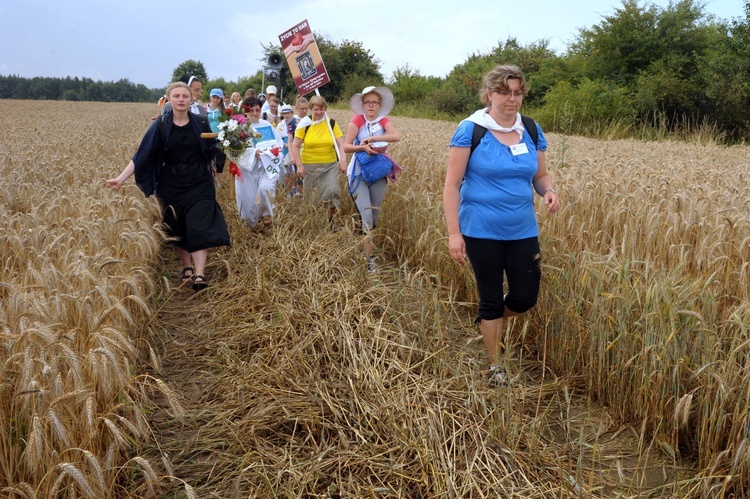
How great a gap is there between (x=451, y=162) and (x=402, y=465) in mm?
1675

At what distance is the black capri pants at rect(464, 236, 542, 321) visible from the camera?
3609 mm

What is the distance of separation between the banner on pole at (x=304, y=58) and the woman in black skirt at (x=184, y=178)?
3550mm

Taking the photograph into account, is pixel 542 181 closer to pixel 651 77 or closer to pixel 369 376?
pixel 369 376

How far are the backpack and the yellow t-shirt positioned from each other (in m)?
3.69

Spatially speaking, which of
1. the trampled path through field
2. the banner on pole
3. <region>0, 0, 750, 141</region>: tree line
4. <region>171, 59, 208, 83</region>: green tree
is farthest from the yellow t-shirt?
<region>171, 59, 208, 83</region>: green tree

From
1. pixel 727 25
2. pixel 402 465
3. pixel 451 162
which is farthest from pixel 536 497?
pixel 727 25

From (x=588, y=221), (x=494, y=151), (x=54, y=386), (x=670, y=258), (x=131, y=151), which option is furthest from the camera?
(x=131, y=151)

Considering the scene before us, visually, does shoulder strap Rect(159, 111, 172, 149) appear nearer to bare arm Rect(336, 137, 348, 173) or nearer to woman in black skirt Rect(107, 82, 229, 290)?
woman in black skirt Rect(107, 82, 229, 290)

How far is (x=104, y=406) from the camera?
282cm

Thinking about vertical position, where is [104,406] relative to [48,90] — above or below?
below

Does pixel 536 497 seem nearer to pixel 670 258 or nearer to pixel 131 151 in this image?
pixel 670 258

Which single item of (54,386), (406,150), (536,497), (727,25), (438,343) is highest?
(727,25)

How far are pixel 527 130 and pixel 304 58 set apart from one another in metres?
6.33

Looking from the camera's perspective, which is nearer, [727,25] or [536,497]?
[536,497]
